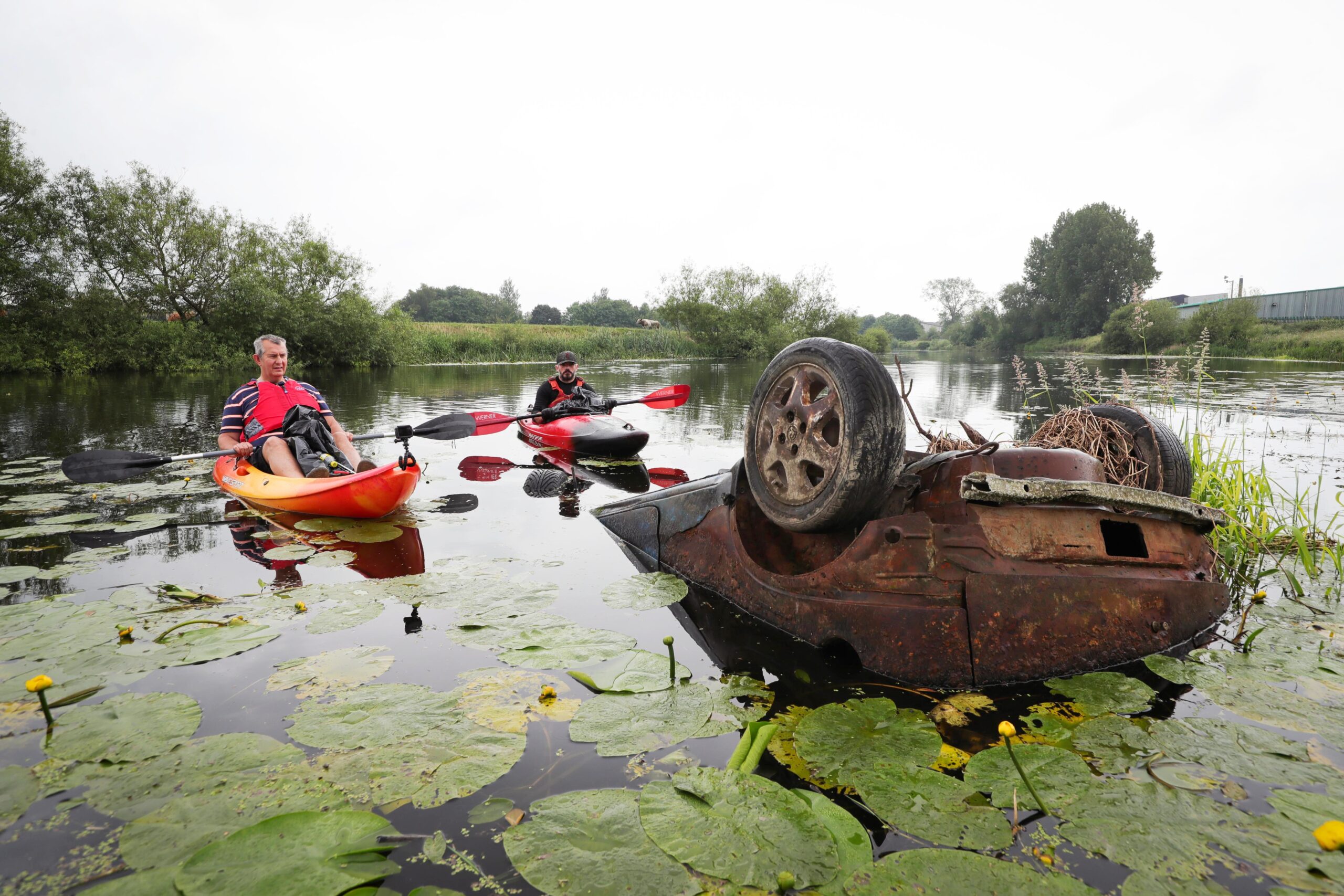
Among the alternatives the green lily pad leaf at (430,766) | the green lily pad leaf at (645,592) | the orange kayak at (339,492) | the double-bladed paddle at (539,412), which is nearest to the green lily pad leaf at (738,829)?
the green lily pad leaf at (430,766)

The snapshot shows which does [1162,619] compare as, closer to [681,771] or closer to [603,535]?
[681,771]

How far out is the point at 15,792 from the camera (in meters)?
1.95

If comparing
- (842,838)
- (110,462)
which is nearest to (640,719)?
(842,838)

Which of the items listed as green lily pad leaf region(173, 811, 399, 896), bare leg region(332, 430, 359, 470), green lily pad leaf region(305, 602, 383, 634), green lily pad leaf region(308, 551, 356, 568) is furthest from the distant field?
green lily pad leaf region(173, 811, 399, 896)

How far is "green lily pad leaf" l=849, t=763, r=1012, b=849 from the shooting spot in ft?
5.73

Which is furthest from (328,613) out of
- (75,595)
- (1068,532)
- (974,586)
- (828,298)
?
(828,298)

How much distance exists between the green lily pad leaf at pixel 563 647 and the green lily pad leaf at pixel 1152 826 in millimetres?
1849

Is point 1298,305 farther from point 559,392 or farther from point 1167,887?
point 1167,887

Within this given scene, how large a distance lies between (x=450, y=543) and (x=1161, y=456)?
475cm

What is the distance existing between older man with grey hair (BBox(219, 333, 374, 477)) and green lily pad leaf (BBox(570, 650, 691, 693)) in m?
4.06

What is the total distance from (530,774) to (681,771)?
1.67ft

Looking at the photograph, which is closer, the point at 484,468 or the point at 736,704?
the point at 736,704

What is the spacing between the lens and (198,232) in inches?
1190

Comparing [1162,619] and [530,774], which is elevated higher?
[1162,619]
